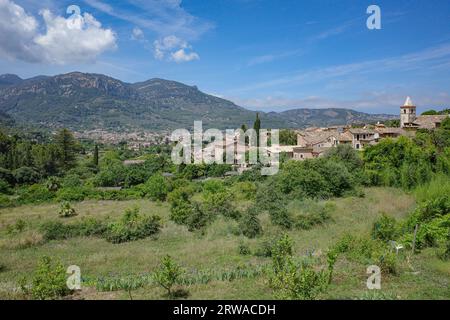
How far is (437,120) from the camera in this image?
39.4 meters

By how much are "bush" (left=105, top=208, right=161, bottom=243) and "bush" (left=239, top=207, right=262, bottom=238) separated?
16.0 feet

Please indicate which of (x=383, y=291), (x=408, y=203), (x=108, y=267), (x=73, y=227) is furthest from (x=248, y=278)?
(x=408, y=203)

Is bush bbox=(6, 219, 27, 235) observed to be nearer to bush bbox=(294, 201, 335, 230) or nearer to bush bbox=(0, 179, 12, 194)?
bush bbox=(294, 201, 335, 230)

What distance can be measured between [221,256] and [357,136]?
1430 inches

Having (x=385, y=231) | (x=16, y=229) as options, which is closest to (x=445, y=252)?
(x=385, y=231)

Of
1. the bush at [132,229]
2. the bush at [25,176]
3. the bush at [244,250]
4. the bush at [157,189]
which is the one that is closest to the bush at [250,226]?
the bush at [244,250]

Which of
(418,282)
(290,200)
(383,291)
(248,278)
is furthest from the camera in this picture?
(290,200)

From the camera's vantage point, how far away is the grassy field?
329 inches

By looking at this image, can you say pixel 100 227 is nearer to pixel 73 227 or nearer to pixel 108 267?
pixel 73 227

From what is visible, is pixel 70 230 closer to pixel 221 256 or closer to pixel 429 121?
pixel 221 256

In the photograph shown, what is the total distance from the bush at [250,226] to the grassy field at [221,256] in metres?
0.50

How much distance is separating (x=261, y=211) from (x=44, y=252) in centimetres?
1159

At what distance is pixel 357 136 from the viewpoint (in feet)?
143
